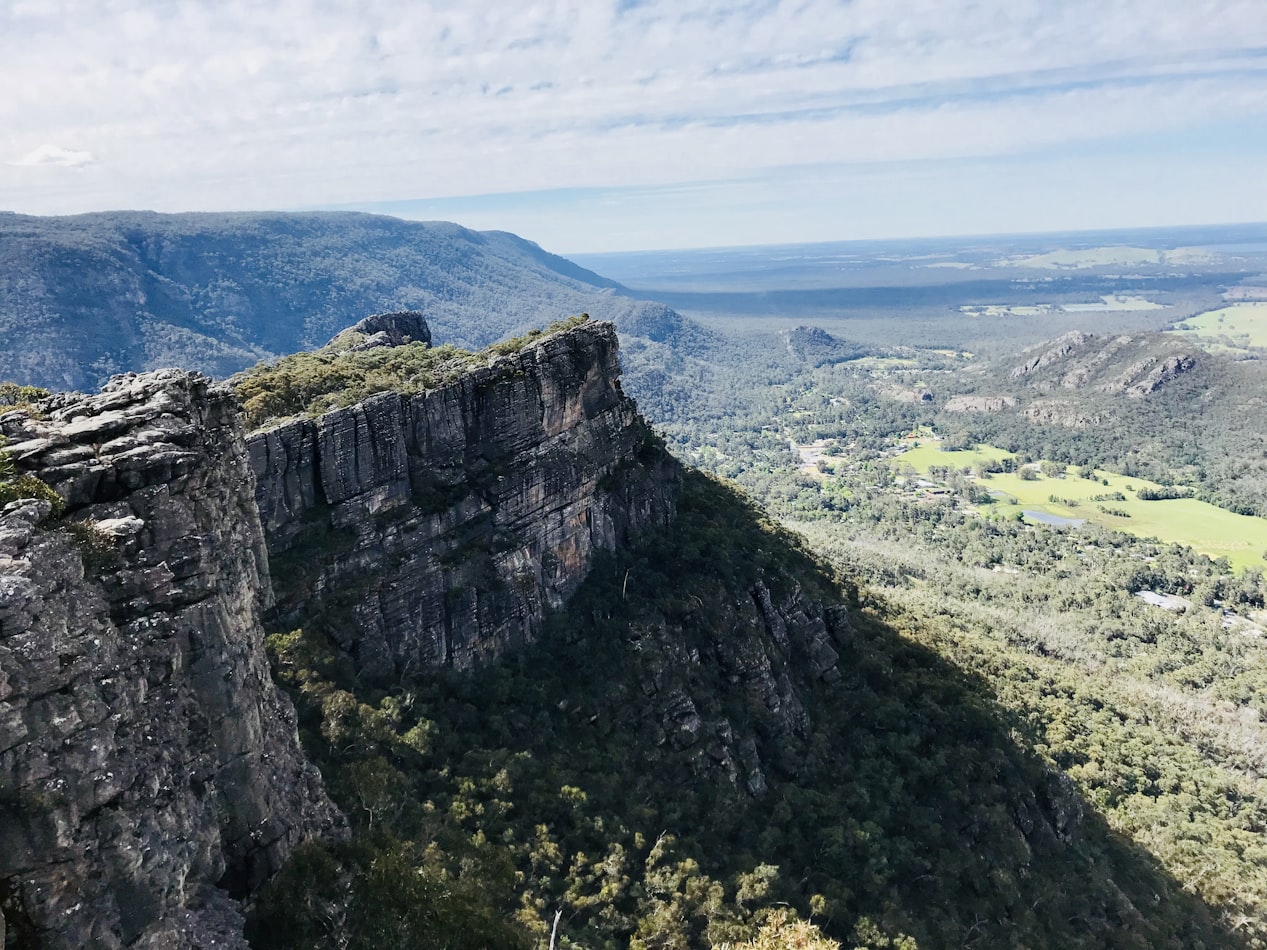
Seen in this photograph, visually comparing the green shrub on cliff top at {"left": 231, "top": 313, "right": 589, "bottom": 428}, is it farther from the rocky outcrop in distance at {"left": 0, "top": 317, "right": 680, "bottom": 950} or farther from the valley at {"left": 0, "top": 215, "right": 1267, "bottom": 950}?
the rocky outcrop in distance at {"left": 0, "top": 317, "right": 680, "bottom": 950}

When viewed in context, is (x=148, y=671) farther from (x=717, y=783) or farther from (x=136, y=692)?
(x=717, y=783)

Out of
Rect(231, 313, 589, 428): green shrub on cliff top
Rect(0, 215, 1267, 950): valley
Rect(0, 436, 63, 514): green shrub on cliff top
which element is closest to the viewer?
Rect(0, 436, 63, 514): green shrub on cliff top

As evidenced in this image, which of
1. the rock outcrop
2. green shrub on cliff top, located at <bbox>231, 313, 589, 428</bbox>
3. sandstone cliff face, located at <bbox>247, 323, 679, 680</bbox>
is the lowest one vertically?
sandstone cliff face, located at <bbox>247, 323, 679, 680</bbox>

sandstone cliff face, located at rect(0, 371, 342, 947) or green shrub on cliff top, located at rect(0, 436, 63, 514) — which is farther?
green shrub on cliff top, located at rect(0, 436, 63, 514)

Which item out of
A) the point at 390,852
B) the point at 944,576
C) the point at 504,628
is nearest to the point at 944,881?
the point at 504,628

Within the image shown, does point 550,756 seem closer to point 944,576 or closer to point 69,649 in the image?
point 69,649

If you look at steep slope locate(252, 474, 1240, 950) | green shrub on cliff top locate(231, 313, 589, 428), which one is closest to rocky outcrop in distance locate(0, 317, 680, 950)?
steep slope locate(252, 474, 1240, 950)
